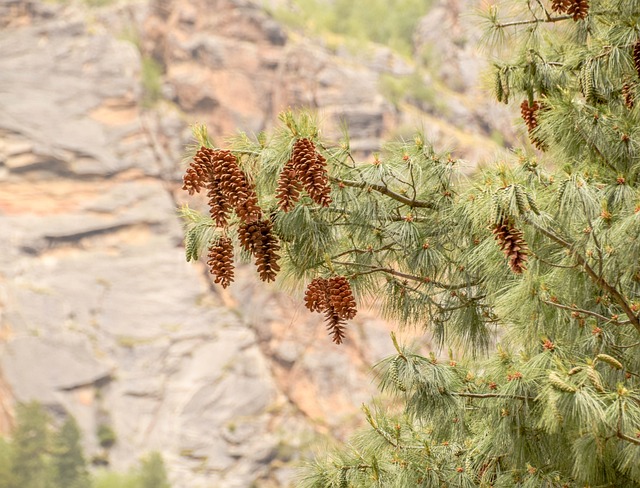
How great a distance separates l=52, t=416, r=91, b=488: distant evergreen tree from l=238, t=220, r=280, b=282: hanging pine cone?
115ft

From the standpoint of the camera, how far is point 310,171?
4117 millimetres

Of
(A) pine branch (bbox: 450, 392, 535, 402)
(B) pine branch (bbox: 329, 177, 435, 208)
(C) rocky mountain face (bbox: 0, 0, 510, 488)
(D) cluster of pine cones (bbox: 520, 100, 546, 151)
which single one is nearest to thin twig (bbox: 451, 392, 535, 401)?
(A) pine branch (bbox: 450, 392, 535, 402)

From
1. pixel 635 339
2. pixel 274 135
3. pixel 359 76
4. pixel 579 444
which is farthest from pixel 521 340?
pixel 359 76

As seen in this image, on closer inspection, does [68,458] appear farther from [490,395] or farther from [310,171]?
[310,171]

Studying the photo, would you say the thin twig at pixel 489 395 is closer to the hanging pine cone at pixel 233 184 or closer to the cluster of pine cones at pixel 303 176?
the cluster of pine cones at pixel 303 176

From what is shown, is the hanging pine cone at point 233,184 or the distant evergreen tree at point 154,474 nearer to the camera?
the hanging pine cone at point 233,184

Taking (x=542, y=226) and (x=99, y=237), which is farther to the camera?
(x=99, y=237)

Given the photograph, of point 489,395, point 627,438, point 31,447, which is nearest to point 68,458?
point 31,447

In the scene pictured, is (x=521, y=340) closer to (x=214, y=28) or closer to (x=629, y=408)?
(x=629, y=408)

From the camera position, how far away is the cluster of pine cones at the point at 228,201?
4.13 metres

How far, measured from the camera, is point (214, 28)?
148 ft

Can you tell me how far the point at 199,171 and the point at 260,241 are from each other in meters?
0.46

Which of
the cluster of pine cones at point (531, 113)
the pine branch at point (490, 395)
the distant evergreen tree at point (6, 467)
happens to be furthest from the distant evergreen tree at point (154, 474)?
the pine branch at point (490, 395)

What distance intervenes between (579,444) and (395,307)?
169 cm
